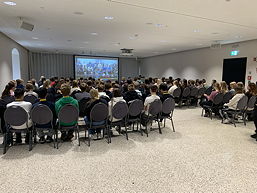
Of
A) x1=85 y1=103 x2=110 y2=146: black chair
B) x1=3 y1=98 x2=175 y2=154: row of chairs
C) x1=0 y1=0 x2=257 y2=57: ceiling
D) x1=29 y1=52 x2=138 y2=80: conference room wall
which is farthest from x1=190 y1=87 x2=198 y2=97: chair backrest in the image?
x1=29 y1=52 x2=138 y2=80: conference room wall

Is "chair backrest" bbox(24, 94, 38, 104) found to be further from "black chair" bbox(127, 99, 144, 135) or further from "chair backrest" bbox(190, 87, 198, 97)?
"chair backrest" bbox(190, 87, 198, 97)

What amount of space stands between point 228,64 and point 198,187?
9.88 m

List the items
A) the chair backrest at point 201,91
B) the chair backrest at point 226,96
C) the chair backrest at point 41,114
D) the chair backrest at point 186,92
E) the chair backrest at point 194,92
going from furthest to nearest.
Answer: the chair backrest at point 201,91 → the chair backrest at point 194,92 → the chair backrest at point 186,92 → the chair backrest at point 226,96 → the chair backrest at point 41,114

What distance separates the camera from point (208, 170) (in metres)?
2.90

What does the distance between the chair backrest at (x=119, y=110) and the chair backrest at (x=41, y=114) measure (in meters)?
1.30

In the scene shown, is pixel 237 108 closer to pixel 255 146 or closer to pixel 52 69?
pixel 255 146

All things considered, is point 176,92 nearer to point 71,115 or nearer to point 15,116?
point 71,115

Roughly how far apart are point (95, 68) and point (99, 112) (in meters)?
12.9

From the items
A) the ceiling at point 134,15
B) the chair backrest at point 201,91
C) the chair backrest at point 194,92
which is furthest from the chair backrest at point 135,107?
the chair backrest at point 201,91

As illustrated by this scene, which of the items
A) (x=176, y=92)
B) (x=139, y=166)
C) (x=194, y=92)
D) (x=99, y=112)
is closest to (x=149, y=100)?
(x=99, y=112)

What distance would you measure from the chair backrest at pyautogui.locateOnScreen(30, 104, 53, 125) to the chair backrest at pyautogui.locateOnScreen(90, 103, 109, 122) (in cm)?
81

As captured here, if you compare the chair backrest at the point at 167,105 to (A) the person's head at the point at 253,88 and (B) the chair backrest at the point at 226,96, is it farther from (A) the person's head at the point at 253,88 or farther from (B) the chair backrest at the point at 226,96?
(A) the person's head at the point at 253,88

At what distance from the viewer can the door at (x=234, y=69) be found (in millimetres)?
9672

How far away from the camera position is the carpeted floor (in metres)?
2.48
